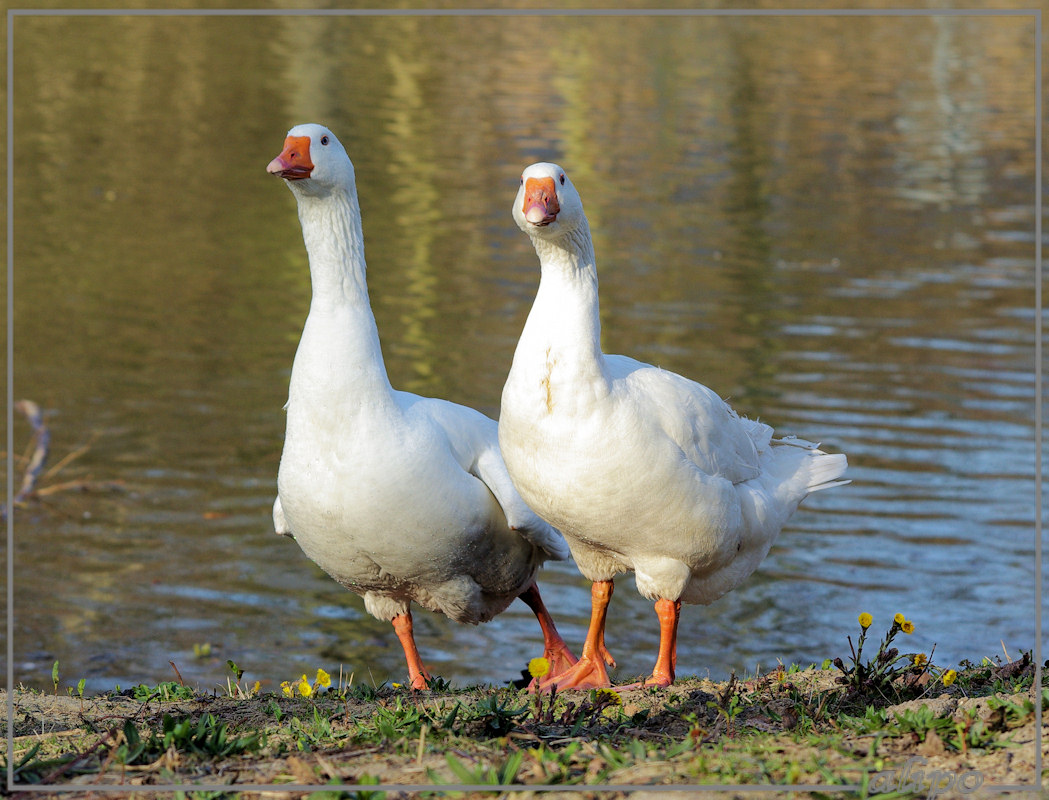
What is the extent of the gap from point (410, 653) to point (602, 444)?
182 centimetres

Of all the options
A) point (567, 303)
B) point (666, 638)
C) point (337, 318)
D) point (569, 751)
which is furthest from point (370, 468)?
point (569, 751)

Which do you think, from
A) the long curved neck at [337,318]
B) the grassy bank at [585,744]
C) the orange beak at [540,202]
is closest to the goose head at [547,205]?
the orange beak at [540,202]

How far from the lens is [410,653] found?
620 centimetres

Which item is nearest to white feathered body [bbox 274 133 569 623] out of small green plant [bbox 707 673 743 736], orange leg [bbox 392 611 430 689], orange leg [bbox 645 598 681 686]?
orange leg [bbox 392 611 430 689]

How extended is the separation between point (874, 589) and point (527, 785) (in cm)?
592

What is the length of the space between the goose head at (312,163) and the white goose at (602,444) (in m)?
1.08

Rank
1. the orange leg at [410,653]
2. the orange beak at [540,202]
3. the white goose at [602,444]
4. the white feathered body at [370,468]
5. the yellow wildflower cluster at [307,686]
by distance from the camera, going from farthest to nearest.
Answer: the orange leg at [410,653]
the yellow wildflower cluster at [307,686]
the white feathered body at [370,468]
the white goose at [602,444]
the orange beak at [540,202]

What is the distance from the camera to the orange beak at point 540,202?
487cm

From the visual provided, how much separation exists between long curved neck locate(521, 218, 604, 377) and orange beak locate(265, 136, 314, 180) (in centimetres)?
120

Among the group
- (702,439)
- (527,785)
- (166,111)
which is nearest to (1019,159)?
(166,111)

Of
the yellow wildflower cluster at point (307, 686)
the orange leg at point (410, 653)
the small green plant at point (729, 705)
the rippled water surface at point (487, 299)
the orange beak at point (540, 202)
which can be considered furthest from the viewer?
the rippled water surface at point (487, 299)

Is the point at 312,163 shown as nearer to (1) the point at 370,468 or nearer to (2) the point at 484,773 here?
(1) the point at 370,468

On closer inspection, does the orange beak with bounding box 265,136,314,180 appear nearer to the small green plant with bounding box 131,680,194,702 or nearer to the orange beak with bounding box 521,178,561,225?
the orange beak with bounding box 521,178,561,225

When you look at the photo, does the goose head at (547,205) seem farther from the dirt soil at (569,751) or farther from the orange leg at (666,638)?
the dirt soil at (569,751)
